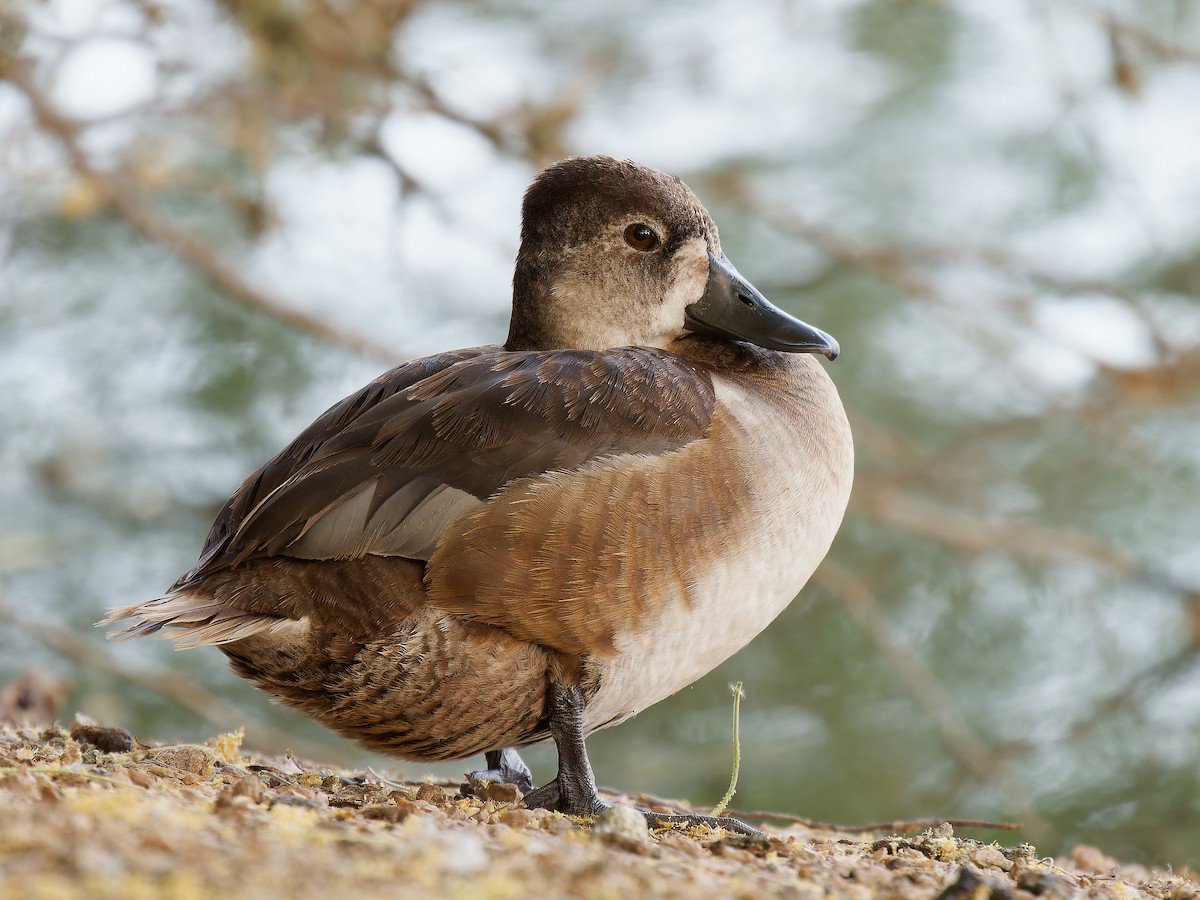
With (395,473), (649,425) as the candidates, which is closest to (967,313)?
(649,425)

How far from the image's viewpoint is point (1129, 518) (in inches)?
165

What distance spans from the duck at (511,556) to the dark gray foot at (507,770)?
0.24 meters

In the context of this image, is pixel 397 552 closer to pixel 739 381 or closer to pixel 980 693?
pixel 739 381

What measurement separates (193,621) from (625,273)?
1.02 m

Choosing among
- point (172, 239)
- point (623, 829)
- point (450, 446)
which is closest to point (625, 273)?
point (450, 446)

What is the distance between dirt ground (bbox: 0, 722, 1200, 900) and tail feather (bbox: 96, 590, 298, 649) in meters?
0.19

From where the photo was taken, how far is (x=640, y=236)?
2.43 meters

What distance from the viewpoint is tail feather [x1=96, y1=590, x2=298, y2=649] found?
1.86m

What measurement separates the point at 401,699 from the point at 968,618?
266cm

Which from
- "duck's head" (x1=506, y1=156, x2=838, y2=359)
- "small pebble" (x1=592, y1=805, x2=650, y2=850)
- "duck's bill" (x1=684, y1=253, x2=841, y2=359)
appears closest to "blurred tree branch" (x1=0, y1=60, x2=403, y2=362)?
"duck's head" (x1=506, y1=156, x2=838, y2=359)

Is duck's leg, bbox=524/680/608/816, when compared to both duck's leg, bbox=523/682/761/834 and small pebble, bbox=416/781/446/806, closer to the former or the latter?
duck's leg, bbox=523/682/761/834

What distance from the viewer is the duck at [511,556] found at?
1.92 meters

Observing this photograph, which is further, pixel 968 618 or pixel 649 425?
pixel 968 618

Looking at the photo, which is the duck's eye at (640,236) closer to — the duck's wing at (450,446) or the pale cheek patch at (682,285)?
the pale cheek patch at (682,285)
